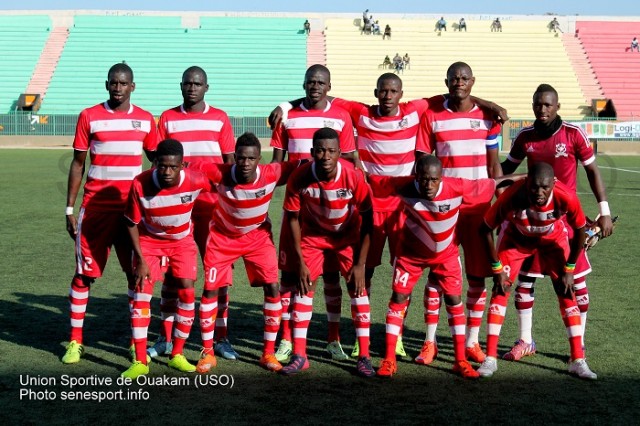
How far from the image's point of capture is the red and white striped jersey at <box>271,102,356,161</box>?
292 inches

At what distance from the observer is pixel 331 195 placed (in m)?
6.83

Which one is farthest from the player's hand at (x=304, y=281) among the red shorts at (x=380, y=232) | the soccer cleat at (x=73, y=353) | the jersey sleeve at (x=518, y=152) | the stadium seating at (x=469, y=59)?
the stadium seating at (x=469, y=59)

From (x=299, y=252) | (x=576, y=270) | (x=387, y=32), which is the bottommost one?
(x=576, y=270)

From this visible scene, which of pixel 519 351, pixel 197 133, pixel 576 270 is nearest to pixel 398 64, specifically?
pixel 197 133

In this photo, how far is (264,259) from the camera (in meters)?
7.08

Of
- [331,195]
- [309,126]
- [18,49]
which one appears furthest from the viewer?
[18,49]

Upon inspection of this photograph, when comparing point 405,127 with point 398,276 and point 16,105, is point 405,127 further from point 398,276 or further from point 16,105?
point 16,105

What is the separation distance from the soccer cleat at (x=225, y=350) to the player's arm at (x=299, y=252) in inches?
30.0

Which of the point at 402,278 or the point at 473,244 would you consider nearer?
the point at 402,278

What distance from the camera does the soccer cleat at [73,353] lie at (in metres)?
6.83

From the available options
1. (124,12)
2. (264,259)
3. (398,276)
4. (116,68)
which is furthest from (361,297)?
(124,12)

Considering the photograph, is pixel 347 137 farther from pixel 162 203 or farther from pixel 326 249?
pixel 162 203

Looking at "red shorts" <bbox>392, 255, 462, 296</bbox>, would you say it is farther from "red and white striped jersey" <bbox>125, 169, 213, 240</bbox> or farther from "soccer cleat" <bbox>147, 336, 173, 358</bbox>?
"soccer cleat" <bbox>147, 336, 173, 358</bbox>

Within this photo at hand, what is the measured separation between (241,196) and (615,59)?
153 feet
